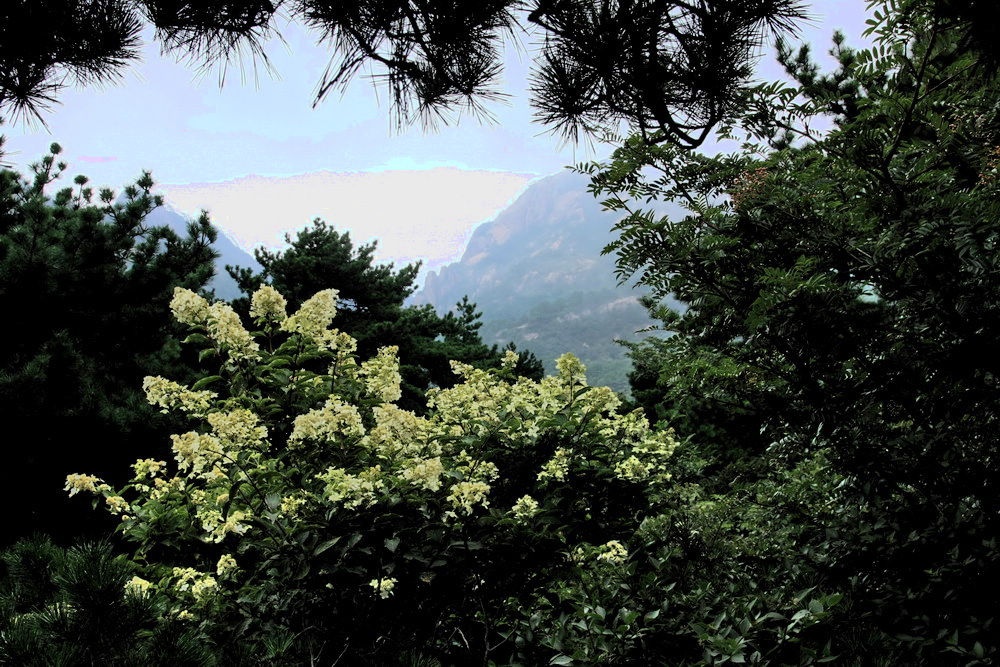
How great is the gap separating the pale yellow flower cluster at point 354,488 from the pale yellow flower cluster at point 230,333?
4.40ft

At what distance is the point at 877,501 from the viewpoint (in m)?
2.08

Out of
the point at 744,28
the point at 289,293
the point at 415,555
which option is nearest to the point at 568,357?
the point at 415,555

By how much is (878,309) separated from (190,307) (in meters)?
3.64

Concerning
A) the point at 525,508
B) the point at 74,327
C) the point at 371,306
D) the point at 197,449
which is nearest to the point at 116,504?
the point at 197,449

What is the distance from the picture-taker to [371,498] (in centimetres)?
251

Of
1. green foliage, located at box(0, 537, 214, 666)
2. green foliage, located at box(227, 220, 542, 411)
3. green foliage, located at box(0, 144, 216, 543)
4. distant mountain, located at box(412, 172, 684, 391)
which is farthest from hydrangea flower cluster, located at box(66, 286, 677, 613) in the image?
distant mountain, located at box(412, 172, 684, 391)

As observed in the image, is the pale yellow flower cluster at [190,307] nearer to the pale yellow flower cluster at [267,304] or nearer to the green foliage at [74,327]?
the pale yellow flower cluster at [267,304]

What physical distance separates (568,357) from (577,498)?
2.60 ft

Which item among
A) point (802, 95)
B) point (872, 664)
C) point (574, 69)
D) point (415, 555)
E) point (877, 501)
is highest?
point (574, 69)

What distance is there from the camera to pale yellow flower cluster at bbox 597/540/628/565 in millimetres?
2580

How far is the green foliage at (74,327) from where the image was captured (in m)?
7.32

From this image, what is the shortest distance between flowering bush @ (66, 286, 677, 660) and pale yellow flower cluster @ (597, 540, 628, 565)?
0.02m

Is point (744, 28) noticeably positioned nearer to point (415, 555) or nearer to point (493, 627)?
point (415, 555)

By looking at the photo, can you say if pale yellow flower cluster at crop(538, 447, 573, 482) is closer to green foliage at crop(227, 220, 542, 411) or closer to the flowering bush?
the flowering bush
